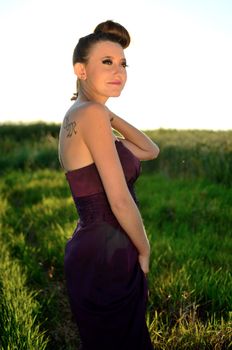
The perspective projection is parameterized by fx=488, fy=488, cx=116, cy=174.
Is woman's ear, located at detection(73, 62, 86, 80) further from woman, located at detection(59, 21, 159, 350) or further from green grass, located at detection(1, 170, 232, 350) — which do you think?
green grass, located at detection(1, 170, 232, 350)

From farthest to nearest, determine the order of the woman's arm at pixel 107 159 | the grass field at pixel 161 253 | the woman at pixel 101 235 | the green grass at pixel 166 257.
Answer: the green grass at pixel 166 257 → the grass field at pixel 161 253 → the woman at pixel 101 235 → the woman's arm at pixel 107 159

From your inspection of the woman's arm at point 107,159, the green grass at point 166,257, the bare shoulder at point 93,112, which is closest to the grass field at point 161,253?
the green grass at point 166,257

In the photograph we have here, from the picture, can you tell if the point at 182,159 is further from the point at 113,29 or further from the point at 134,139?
the point at 113,29

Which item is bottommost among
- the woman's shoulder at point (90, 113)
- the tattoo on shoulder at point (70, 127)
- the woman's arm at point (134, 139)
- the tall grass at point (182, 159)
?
the tall grass at point (182, 159)

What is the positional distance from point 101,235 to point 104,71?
2.41 feet

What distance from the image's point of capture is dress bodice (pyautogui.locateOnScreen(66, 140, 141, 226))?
7.09 ft

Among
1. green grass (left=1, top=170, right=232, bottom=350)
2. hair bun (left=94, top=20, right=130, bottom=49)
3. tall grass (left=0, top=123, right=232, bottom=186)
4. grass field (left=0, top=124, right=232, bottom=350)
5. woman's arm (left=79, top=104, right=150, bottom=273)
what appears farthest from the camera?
tall grass (left=0, top=123, right=232, bottom=186)

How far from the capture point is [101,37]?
224 centimetres

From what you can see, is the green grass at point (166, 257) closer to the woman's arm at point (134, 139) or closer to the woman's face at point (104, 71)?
the woman's arm at point (134, 139)

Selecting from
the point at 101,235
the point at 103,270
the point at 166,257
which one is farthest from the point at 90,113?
the point at 166,257

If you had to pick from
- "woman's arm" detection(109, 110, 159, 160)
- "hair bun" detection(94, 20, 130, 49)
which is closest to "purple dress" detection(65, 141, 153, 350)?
"woman's arm" detection(109, 110, 159, 160)

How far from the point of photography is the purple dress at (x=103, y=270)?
2.17 m

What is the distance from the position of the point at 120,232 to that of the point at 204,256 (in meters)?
2.85

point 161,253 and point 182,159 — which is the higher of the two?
point 161,253
